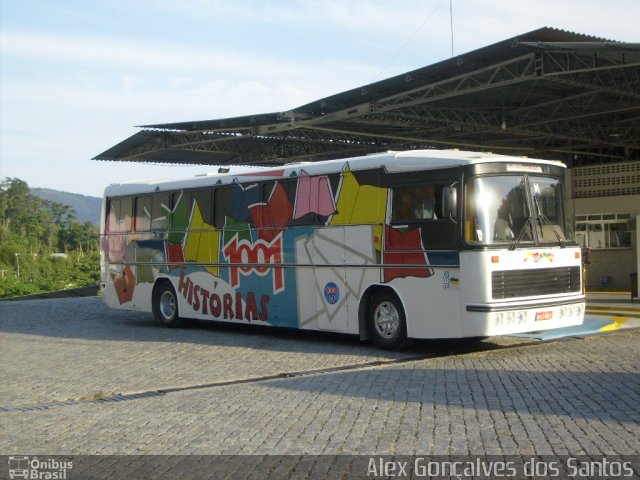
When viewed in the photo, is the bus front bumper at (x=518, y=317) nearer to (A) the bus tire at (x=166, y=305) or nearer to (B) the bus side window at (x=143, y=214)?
(A) the bus tire at (x=166, y=305)

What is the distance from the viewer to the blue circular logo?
47.4ft

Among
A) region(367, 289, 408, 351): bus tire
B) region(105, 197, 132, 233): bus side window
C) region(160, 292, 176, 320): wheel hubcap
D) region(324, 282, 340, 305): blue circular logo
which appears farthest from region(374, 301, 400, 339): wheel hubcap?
region(105, 197, 132, 233): bus side window

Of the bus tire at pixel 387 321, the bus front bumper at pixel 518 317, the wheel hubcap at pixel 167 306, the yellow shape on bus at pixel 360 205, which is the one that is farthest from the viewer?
the wheel hubcap at pixel 167 306

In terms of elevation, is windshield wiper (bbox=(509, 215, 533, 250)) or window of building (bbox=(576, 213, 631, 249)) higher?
window of building (bbox=(576, 213, 631, 249))

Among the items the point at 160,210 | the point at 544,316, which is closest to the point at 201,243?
the point at 160,210

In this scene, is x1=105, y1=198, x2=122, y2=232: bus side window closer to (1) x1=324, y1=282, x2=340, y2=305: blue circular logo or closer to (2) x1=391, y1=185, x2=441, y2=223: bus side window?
(1) x1=324, y1=282, x2=340, y2=305: blue circular logo

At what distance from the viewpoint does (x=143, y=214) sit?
1934cm

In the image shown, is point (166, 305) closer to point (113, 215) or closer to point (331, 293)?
point (113, 215)

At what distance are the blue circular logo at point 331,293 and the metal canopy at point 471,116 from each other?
18.7ft

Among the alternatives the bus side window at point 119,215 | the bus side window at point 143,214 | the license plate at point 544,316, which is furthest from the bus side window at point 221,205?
the license plate at point 544,316

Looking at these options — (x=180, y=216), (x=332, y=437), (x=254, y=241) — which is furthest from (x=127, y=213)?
(x=332, y=437)

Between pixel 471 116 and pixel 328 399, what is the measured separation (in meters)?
16.3

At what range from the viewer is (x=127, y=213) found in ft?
65.4

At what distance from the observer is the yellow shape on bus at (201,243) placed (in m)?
17.2
